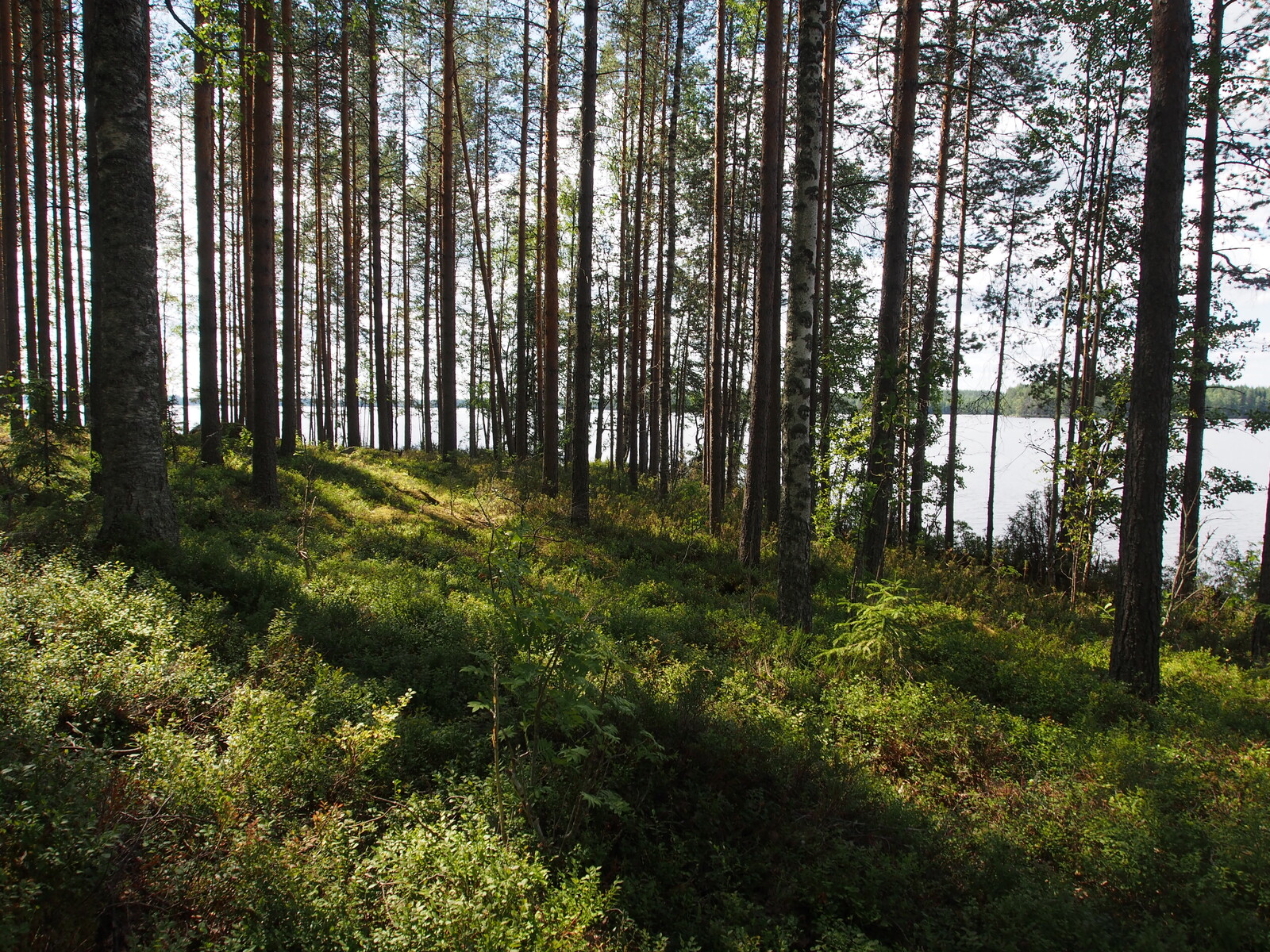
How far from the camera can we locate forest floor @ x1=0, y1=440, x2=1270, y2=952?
2570mm

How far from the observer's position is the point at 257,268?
9.87 meters

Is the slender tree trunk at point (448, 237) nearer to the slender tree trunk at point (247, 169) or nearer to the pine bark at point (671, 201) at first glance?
the slender tree trunk at point (247, 169)

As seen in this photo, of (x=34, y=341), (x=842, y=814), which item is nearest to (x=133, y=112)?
(x=842, y=814)

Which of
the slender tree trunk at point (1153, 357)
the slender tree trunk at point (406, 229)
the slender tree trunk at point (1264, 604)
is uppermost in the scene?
the slender tree trunk at point (406, 229)

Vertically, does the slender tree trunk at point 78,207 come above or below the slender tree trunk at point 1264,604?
above

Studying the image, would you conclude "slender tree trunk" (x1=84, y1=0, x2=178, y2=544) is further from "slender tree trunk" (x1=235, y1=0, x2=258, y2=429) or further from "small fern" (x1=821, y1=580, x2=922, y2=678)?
"small fern" (x1=821, y1=580, x2=922, y2=678)

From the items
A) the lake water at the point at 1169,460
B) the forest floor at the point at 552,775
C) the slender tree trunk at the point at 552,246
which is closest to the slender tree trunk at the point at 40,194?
the slender tree trunk at the point at 552,246

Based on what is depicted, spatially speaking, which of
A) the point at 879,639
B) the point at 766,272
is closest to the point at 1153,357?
the point at 879,639

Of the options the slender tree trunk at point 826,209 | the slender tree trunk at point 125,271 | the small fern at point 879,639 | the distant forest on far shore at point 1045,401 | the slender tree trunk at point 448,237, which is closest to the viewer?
the slender tree trunk at point 125,271

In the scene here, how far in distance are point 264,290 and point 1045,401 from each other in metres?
20.3

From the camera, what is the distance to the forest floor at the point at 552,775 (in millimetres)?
2570

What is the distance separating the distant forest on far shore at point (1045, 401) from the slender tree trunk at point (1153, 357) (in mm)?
6572

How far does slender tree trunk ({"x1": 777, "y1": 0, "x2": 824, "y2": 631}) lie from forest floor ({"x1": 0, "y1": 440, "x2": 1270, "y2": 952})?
2.41 ft

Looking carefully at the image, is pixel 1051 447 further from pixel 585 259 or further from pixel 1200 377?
pixel 585 259
